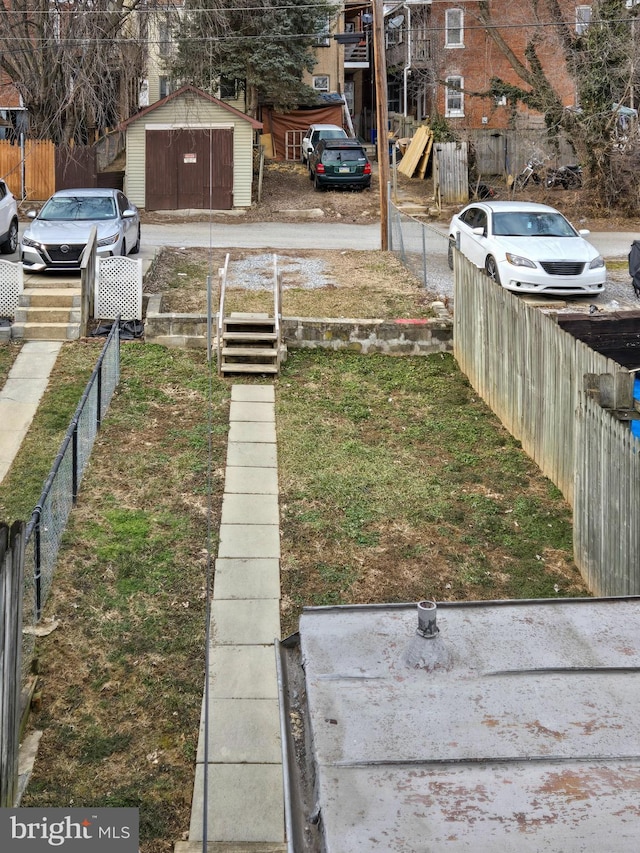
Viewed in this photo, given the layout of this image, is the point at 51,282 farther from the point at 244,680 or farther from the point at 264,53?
the point at 264,53

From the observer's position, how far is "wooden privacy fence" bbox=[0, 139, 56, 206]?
29531 millimetres

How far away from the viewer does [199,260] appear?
21.3m

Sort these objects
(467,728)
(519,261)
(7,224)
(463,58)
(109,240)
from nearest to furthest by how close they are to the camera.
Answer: (467,728) < (519,261) < (109,240) < (7,224) < (463,58)

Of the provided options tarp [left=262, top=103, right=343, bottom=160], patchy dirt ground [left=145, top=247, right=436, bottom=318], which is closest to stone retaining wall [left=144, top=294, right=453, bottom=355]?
patchy dirt ground [left=145, top=247, right=436, bottom=318]

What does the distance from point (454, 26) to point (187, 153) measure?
18.1 meters

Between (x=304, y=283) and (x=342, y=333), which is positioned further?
(x=304, y=283)

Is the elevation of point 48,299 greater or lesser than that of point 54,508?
greater

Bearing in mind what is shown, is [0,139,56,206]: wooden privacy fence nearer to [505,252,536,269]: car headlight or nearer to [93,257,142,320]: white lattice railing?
[93,257,142,320]: white lattice railing

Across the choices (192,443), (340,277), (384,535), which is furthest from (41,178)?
(384,535)

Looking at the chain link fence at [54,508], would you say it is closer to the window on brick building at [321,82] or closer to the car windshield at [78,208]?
the car windshield at [78,208]

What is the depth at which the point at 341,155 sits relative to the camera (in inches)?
1265

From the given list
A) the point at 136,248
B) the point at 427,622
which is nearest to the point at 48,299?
the point at 136,248

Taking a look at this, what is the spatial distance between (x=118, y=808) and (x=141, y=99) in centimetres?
4228

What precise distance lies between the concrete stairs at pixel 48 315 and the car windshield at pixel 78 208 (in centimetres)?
282
